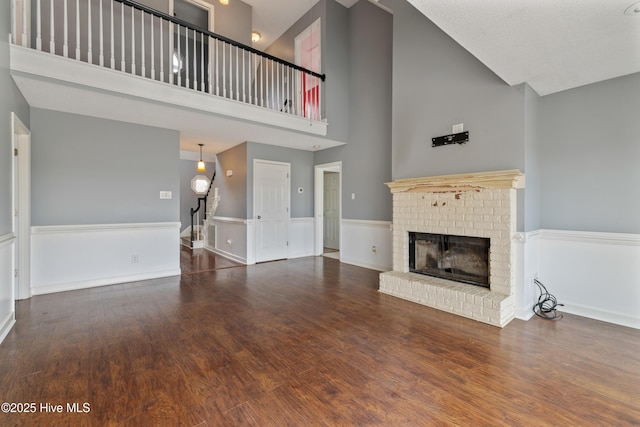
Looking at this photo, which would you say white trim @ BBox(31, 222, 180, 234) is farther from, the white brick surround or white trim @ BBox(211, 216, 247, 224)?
the white brick surround

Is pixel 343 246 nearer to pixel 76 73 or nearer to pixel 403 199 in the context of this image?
pixel 403 199

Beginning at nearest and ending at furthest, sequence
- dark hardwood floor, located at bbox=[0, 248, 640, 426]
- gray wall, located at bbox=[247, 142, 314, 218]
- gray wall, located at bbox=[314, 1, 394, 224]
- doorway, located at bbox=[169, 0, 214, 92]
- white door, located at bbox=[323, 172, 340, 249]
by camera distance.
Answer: dark hardwood floor, located at bbox=[0, 248, 640, 426]
gray wall, located at bbox=[314, 1, 394, 224]
doorway, located at bbox=[169, 0, 214, 92]
gray wall, located at bbox=[247, 142, 314, 218]
white door, located at bbox=[323, 172, 340, 249]

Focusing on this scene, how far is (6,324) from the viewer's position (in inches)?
102

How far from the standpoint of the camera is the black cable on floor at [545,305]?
312 centimetres

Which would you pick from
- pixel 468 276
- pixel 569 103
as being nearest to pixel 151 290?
pixel 468 276

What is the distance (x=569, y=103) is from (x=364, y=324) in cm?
334

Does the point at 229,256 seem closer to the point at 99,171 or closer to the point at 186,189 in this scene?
the point at 99,171

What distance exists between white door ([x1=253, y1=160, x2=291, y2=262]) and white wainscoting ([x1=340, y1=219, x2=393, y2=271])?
4.32ft

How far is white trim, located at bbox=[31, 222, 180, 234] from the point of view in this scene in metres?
3.77

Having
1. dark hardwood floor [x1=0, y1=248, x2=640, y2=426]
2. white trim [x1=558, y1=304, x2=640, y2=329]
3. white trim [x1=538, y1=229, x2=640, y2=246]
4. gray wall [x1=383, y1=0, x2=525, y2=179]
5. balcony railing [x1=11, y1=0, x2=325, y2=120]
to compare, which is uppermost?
balcony railing [x1=11, y1=0, x2=325, y2=120]

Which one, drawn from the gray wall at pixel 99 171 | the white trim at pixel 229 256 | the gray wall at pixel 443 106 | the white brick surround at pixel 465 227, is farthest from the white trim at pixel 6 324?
the gray wall at pixel 443 106

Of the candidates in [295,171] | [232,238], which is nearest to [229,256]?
[232,238]

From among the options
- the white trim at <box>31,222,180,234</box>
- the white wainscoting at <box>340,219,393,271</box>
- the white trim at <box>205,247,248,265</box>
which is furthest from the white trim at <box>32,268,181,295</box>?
the white wainscoting at <box>340,219,393,271</box>

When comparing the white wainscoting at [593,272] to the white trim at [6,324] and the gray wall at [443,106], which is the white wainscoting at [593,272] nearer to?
the gray wall at [443,106]
